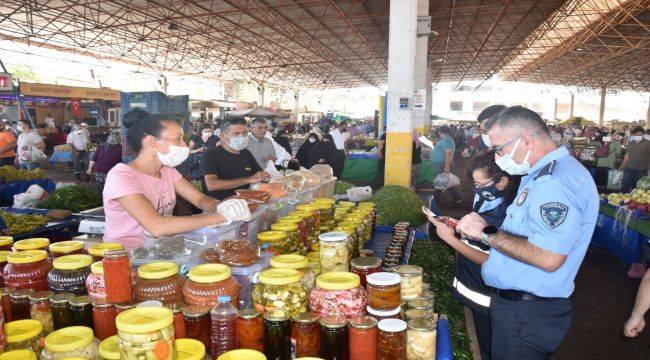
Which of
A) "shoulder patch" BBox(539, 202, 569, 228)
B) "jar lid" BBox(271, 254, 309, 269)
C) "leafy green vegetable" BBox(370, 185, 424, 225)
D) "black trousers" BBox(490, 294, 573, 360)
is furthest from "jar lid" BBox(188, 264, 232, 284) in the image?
"leafy green vegetable" BBox(370, 185, 424, 225)

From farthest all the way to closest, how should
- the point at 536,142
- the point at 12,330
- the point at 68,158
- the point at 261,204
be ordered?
the point at 68,158 → the point at 261,204 → the point at 536,142 → the point at 12,330

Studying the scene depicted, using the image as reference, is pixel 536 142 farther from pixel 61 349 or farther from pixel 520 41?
pixel 520 41

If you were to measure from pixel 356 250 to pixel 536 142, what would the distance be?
115cm

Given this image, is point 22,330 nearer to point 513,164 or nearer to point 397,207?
point 513,164

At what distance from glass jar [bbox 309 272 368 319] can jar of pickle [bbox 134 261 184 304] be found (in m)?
0.51

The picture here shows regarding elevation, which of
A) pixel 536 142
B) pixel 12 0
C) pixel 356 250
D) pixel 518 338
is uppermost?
pixel 12 0

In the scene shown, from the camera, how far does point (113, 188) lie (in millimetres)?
2307

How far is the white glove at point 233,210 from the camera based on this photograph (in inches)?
90.0

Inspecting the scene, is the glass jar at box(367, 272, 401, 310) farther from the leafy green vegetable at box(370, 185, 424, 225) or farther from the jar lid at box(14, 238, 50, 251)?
the leafy green vegetable at box(370, 185, 424, 225)

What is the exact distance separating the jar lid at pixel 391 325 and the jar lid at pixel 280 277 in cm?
35

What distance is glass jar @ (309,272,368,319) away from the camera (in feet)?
5.19

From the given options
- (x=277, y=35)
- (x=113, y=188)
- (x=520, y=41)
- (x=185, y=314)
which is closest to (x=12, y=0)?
(x=277, y=35)

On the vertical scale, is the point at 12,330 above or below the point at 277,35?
below

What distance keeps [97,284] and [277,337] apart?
72 cm
